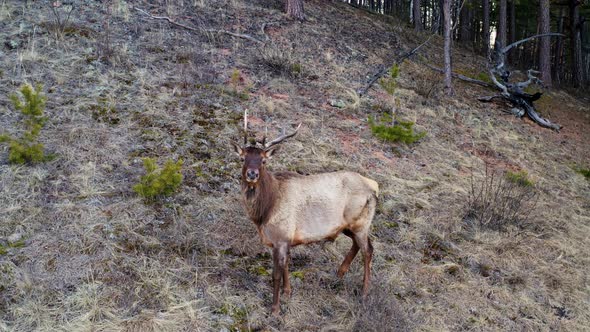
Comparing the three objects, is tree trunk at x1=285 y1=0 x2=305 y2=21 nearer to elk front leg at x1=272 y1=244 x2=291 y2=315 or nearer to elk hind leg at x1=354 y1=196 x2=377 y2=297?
elk hind leg at x1=354 y1=196 x2=377 y2=297

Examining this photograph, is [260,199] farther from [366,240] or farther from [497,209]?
[497,209]

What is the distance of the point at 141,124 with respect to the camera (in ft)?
25.8

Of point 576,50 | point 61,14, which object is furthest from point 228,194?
point 576,50

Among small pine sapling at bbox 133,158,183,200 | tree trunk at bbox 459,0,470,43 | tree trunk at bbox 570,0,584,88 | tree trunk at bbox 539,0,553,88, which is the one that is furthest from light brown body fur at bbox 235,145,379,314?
tree trunk at bbox 459,0,470,43

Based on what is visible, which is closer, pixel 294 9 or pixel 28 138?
pixel 28 138

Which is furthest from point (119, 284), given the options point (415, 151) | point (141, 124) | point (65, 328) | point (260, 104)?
Result: point (415, 151)

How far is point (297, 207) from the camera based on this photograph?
17.4 ft

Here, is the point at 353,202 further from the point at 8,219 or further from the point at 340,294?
the point at 8,219

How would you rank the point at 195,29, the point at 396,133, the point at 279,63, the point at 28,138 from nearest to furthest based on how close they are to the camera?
1. the point at 28,138
2. the point at 396,133
3. the point at 279,63
4. the point at 195,29

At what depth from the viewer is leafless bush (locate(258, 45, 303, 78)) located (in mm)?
11297

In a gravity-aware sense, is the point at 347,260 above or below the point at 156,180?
below

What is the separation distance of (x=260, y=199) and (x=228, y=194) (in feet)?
6.03

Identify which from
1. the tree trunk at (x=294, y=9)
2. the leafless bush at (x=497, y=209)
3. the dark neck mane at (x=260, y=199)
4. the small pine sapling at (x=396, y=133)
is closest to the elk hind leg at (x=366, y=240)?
the dark neck mane at (x=260, y=199)

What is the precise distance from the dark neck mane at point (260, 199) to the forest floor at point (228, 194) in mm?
884
